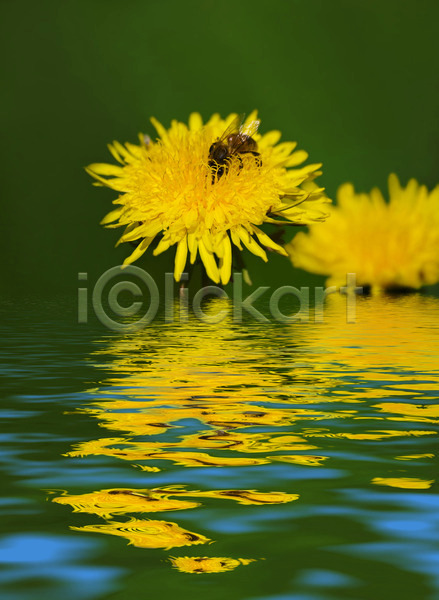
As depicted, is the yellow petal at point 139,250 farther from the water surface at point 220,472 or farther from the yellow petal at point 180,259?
the water surface at point 220,472

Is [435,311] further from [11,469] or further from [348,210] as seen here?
[11,469]

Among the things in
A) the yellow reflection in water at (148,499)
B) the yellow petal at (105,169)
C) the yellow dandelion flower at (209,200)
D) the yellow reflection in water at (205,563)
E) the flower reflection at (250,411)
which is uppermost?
the yellow petal at (105,169)

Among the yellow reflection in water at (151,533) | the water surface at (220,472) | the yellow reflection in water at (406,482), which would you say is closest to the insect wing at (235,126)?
the water surface at (220,472)

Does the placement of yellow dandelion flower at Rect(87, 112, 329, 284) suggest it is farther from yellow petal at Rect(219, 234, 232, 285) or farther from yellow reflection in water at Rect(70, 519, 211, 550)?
yellow reflection in water at Rect(70, 519, 211, 550)

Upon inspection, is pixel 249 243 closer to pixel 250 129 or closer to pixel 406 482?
pixel 250 129

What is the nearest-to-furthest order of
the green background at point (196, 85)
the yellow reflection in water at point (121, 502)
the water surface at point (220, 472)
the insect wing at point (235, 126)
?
the water surface at point (220, 472) < the yellow reflection in water at point (121, 502) < the insect wing at point (235, 126) < the green background at point (196, 85)

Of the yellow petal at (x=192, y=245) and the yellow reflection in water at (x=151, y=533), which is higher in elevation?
the yellow petal at (x=192, y=245)

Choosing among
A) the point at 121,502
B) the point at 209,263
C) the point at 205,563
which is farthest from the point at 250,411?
the point at 209,263
